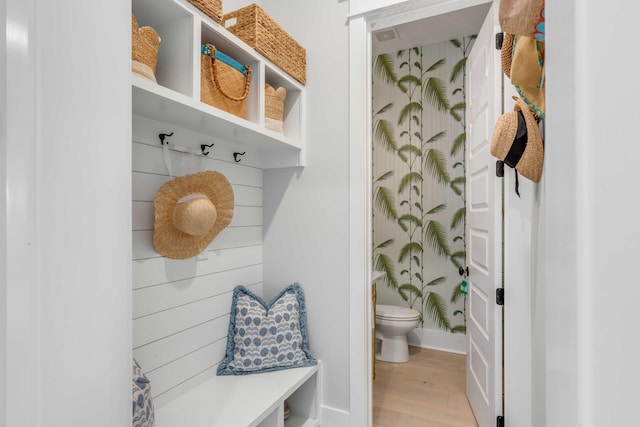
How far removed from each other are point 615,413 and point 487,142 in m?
1.66

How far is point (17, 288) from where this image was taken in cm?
43

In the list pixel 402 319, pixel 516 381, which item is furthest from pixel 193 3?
pixel 402 319

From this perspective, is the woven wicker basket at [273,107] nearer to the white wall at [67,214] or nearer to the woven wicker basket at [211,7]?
the woven wicker basket at [211,7]

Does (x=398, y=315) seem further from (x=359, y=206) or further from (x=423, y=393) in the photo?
(x=359, y=206)

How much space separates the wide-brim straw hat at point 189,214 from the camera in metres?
1.31

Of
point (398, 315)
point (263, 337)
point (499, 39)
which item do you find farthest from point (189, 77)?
point (398, 315)

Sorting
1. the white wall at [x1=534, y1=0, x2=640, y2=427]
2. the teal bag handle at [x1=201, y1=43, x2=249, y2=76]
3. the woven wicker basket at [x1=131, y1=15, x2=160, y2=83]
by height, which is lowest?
the white wall at [x1=534, y1=0, x2=640, y2=427]

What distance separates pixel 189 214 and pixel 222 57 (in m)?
0.65

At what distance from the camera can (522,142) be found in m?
1.22

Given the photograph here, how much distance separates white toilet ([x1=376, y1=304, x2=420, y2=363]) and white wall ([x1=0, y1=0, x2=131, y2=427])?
2.41m

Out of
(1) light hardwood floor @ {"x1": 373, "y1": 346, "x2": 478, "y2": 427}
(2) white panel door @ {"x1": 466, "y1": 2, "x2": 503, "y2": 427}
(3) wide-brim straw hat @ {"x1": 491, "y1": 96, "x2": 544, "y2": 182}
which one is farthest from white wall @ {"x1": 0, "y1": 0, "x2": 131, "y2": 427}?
(1) light hardwood floor @ {"x1": 373, "y1": 346, "x2": 478, "y2": 427}

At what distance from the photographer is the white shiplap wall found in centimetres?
128

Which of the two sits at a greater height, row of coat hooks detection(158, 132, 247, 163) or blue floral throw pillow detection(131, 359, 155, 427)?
row of coat hooks detection(158, 132, 247, 163)

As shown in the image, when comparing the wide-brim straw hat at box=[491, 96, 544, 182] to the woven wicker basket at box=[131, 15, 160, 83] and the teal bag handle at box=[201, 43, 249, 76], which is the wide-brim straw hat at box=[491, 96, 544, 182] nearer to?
the teal bag handle at box=[201, 43, 249, 76]
